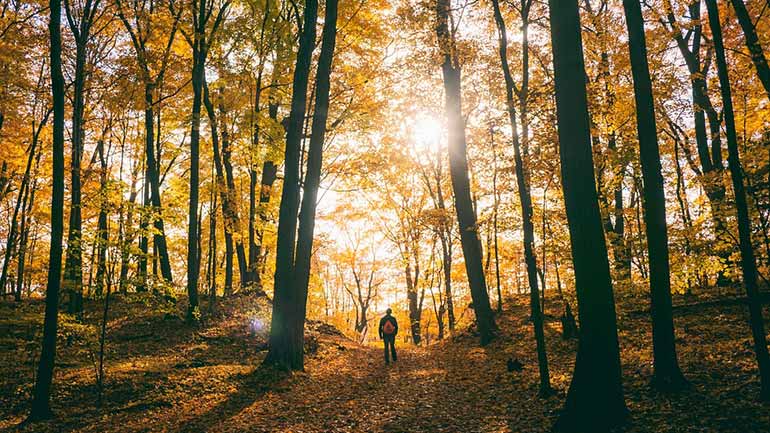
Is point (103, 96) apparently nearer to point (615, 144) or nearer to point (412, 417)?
point (412, 417)

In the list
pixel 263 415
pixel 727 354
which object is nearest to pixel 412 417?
pixel 263 415

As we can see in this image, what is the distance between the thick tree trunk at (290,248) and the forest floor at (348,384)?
687mm

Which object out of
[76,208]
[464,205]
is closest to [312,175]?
[464,205]

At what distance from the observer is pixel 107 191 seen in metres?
8.66

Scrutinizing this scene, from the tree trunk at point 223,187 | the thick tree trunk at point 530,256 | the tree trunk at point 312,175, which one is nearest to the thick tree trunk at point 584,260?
the thick tree trunk at point 530,256

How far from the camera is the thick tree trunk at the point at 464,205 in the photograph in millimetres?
14352

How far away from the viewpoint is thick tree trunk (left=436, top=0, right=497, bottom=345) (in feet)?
47.1

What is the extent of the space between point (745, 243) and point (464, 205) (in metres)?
9.33

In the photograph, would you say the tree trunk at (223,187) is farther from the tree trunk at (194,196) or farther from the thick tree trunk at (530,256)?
the thick tree trunk at (530,256)

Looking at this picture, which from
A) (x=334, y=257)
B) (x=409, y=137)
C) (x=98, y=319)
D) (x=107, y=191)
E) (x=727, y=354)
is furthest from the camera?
(x=334, y=257)

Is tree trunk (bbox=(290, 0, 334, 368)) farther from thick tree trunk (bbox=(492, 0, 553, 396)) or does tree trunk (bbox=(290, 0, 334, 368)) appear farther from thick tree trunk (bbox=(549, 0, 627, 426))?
thick tree trunk (bbox=(549, 0, 627, 426))

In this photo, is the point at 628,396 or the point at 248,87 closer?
the point at 628,396

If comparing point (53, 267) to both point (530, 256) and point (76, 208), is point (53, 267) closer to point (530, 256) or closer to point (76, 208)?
point (76, 208)

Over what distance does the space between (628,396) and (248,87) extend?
50.3ft
